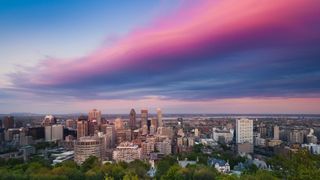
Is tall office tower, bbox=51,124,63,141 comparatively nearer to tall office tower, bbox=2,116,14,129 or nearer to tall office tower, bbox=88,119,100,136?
tall office tower, bbox=88,119,100,136

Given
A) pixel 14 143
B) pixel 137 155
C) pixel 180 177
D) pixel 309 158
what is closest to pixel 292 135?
pixel 137 155

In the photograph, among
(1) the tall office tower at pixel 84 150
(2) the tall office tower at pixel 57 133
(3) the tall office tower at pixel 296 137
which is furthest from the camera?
(2) the tall office tower at pixel 57 133

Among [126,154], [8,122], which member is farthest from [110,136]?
[8,122]

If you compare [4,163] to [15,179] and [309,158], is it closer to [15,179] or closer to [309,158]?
[15,179]

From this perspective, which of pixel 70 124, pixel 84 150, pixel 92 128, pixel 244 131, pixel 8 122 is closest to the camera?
pixel 84 150

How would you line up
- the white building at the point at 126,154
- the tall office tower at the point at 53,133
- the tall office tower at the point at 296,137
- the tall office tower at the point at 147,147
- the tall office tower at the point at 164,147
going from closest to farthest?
the white building at the point at 126,154 → the tall office tower at the point at 147,147 → the tall office tower at the point at 164,147 → the tall office tower at the point at 296,137 → the tall office tower at the point at 53,133

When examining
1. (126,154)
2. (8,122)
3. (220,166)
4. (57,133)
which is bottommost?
(57,133)

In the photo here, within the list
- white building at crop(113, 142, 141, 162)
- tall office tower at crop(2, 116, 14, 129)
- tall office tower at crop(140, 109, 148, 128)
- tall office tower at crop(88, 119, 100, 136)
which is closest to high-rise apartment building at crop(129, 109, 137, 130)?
tall office tower at crop(140, 109, 148, 128)

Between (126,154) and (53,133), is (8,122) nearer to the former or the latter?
(53,133)

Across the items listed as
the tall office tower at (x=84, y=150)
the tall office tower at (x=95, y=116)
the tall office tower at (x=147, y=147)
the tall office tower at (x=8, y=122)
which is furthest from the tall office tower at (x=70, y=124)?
the tall office tower at (x=84, y=150)

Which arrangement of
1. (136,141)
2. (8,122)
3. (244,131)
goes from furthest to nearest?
1. (8,122)
2. (244,131)
3. (136,141)

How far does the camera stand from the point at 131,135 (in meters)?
53.7

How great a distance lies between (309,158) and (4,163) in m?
23.4

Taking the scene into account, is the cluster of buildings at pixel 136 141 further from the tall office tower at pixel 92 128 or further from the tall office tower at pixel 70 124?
the tall office tower at pixel 70 124
